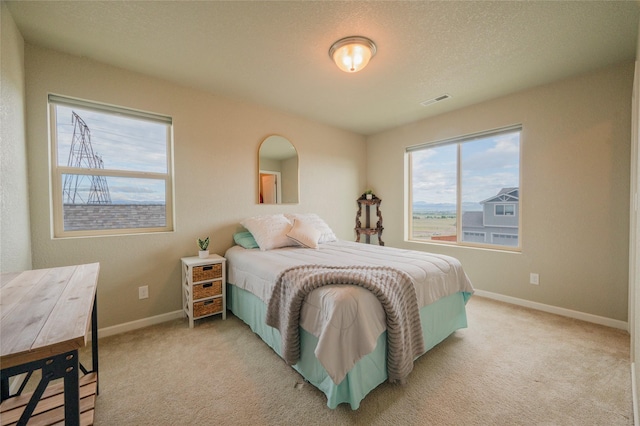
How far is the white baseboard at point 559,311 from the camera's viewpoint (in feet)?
7.77

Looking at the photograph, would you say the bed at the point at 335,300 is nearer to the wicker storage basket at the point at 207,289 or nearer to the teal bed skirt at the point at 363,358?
the teal bed skirt at the point at 363,358

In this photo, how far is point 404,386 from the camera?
163 centimetres

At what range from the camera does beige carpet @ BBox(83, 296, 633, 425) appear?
4.62ft

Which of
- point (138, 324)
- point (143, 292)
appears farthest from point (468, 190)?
point (138, 324)

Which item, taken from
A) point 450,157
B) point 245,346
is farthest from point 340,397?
point 450,157

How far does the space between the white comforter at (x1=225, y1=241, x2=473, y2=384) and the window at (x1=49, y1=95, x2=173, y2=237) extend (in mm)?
1000

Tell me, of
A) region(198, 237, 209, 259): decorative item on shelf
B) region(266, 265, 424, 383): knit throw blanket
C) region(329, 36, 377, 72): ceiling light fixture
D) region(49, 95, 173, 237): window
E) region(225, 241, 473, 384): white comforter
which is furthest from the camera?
region(198, 237, 209, 259): decorative item on shelf

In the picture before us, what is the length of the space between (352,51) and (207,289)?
252 centimetres

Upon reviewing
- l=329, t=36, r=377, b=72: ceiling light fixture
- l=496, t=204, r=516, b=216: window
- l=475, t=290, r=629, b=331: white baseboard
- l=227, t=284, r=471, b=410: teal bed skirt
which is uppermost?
l=329, t=36, r=377, b=72: ceiling light fixture

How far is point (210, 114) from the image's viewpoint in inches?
113

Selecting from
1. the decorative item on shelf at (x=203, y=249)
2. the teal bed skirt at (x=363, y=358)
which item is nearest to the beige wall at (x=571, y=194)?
the teal bed skirt at (x=363, y=358)

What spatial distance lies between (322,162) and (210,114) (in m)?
1.71

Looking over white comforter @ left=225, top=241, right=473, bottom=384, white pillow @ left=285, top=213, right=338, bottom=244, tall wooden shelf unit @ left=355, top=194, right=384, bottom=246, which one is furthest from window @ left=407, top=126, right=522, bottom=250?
white pillow @ left=285, top=213, right=338, bottom=244

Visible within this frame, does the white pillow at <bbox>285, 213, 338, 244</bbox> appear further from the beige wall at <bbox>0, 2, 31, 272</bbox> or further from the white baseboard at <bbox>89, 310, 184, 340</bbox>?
the beige wall at <bbox>0, 2, 31, 272</bbox>
